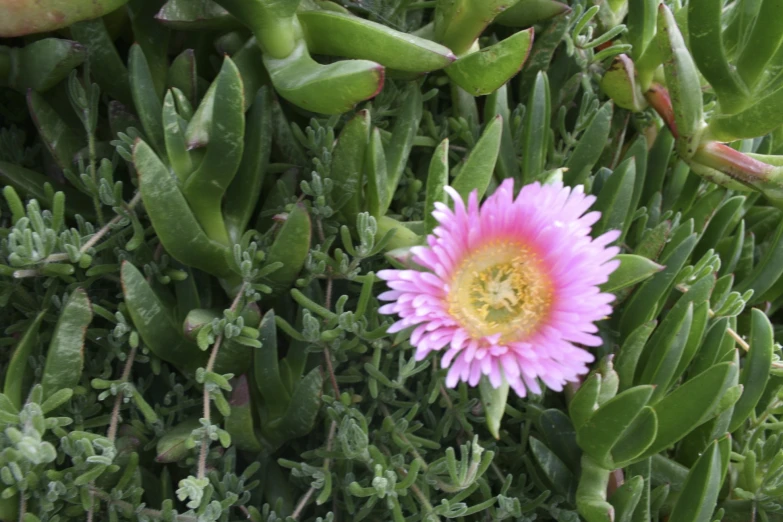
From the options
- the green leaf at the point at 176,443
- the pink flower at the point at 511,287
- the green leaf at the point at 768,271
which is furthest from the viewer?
the green leaf at the point at 768,271

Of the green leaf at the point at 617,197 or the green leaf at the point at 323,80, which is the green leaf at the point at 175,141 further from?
the green leaf at the point at 617,197

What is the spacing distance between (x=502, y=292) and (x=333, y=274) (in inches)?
7.2

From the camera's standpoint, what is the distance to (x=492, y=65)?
699mm

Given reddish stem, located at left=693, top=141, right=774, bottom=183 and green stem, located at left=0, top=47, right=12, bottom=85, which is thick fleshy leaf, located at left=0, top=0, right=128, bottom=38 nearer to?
green stem, located at left=0, top=47, right=12, bottom=85

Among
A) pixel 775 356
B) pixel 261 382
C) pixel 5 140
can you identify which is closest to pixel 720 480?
pixel 775 356

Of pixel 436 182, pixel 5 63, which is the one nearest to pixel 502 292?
pixel 436 182

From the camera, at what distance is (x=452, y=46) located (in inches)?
29.9

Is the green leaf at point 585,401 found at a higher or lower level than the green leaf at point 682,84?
lower

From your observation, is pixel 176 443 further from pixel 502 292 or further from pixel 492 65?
pixel 492 65

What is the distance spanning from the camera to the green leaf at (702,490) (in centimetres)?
68

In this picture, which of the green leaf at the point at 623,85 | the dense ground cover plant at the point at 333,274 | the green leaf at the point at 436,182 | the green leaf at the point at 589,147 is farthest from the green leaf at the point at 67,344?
the green leaf at the point at 623,85

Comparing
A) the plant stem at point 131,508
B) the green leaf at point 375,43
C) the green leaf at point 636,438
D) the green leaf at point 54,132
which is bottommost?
the plant stem at point 131,508

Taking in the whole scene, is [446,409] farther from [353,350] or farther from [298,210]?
[298,210]

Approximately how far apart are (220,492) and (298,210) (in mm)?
286
